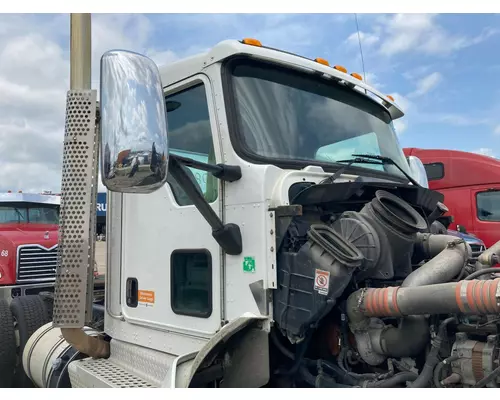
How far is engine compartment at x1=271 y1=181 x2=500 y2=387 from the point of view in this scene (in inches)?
87.1

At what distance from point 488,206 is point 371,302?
9.13 meters

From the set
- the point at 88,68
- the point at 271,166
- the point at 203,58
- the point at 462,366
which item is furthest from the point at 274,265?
the point at 88,68

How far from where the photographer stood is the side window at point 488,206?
1030cm

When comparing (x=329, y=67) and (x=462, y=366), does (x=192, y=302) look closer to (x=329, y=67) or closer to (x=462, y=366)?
(x=462, y=366)

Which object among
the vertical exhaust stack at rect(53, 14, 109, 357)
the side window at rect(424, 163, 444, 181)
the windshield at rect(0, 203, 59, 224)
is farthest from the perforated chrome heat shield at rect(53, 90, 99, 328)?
the side window at rect(424, 163, 444, 181)

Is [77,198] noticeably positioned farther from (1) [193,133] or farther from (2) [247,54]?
(2) [247,54]

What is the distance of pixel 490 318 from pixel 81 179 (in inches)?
91.8

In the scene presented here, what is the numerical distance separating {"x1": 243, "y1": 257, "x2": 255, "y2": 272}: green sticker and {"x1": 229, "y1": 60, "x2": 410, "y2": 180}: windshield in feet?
1.80

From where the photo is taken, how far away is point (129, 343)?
10.8 feet

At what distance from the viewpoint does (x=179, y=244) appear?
2938mm

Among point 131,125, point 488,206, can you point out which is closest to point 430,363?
point 131,125

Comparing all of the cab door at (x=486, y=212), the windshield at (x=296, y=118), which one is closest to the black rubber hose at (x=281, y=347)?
the windshield at (x=296, y=118)

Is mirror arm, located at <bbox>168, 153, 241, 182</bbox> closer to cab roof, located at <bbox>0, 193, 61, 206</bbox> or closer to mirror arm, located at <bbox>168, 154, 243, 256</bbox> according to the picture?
mirror arm, located at <bbox>168, 154, 243, 256</bbox>

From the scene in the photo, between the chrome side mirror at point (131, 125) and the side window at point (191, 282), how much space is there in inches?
33.9
